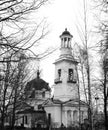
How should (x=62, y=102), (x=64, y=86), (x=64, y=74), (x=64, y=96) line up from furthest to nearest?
(x=64, y=74) → (x=64, y=86) → (x=64, y=96) → (x=62, y=102)

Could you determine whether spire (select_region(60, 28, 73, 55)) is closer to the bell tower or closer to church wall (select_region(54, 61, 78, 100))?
the bell tower

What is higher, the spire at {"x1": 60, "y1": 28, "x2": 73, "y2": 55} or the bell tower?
the spire at {"x1": 60, "y1": 28, "x2": 73, "y2": 55}

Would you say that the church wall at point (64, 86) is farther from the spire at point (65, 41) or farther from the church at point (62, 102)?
the spire at point (65, 41)

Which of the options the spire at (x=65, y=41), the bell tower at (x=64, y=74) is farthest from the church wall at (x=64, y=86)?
the spire at (x=65, y=41)

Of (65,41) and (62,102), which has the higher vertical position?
(65,41)

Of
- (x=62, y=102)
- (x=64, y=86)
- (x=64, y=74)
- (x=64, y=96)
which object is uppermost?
(x=64, y=74)

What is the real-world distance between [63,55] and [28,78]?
29.4 meters

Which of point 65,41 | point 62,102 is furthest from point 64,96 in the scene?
point 65,41

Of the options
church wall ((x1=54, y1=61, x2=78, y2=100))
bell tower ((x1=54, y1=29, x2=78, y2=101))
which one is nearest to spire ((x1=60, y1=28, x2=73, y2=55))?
bell tower ((x1=54, y1=29, x2=78, y2=101))

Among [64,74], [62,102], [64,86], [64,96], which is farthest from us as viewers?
[64,74]

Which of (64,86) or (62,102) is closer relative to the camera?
(62,102)

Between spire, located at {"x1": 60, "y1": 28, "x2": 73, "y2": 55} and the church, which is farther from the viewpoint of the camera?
spire, located at {"x1": 60, "y1": 28, "x2": 73, "y2": 55}

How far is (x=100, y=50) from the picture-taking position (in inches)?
462

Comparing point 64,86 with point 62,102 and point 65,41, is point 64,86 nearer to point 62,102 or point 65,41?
point 62,102
